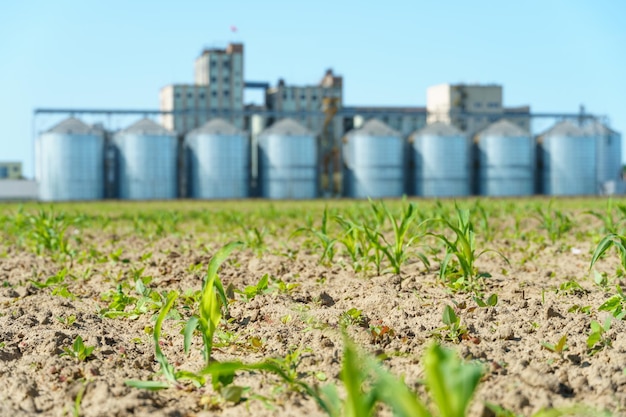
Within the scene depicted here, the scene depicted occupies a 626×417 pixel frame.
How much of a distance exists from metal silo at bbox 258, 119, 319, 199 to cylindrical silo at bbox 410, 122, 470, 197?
22.2 feet

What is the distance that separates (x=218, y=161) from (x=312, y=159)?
18.3 feet

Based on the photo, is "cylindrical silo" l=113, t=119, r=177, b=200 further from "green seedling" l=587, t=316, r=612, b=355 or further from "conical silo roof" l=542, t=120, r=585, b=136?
"green seedling" l=587, t=316, r=612, b=355

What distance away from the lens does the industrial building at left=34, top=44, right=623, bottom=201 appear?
41.4m

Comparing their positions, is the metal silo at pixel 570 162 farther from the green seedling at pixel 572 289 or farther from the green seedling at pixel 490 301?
the green seedling at pixel 490 301

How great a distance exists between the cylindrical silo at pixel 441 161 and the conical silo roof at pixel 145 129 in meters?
15.1

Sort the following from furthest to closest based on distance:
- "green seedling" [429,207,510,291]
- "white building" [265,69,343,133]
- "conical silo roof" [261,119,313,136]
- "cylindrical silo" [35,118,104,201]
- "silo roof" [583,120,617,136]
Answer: "white building" [265,69,343,133] < "silo roof" [583,120,617,136] < "conical silo roof" [261,119,313,136] < "cylindrical silo" [35,118,104,201] < "green seedling" [429,207,510,291]


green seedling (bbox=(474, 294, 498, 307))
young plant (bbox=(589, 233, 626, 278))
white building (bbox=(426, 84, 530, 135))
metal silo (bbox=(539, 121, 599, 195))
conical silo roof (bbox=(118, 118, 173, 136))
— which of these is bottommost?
green seedling (bbox=(474, 294, 498, 307))

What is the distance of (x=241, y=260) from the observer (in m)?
5.80

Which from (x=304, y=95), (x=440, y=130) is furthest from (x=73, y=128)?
(x=440, y=130)

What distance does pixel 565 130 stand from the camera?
149 feet

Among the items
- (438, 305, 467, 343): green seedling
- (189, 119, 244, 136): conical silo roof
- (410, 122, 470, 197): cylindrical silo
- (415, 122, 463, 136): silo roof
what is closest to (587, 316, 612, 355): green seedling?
(438, 305, 467, 343): green seedling

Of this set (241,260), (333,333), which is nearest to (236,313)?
(333,333)

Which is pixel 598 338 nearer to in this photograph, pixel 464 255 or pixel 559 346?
pixel 559 346

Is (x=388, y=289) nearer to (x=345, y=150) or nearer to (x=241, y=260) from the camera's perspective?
(x=241, y=260)
